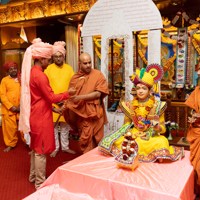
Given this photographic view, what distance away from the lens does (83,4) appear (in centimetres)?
595

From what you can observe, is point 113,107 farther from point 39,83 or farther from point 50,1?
point 50,1

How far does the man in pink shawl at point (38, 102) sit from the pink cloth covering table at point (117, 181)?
542 mm

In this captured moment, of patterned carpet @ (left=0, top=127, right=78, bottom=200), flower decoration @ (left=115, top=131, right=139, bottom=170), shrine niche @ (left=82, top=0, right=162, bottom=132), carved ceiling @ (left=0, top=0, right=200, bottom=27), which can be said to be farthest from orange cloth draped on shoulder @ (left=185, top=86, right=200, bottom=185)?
carved ceiling @ (left=0, top=0, right=200, bottom=27)

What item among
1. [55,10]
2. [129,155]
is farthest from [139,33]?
[129,155]

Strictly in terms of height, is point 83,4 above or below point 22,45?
above

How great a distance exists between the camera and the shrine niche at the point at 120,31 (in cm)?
317

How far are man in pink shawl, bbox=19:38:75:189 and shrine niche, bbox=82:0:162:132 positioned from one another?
1054 mm

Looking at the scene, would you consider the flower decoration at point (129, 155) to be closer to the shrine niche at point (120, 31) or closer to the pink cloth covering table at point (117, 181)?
the pink cloth covering table at point (117, 181)

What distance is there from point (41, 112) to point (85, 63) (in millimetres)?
854

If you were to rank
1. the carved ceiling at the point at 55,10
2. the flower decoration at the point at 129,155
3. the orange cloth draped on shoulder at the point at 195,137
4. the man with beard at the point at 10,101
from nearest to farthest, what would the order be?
the flower decoration at the point at 129,155 < the orange cloth draped on shoulder at the point at 195,137 < the man with beard at the point at 10,101 < the carved ceiling at the point at 55,10

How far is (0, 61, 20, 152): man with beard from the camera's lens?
4258 mm

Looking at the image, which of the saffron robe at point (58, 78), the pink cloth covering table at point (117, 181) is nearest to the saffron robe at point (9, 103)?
the saffron robe at point (58, 78)

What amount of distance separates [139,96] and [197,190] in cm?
106

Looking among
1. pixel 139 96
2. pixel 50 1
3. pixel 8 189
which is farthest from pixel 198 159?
pixel 50 1
